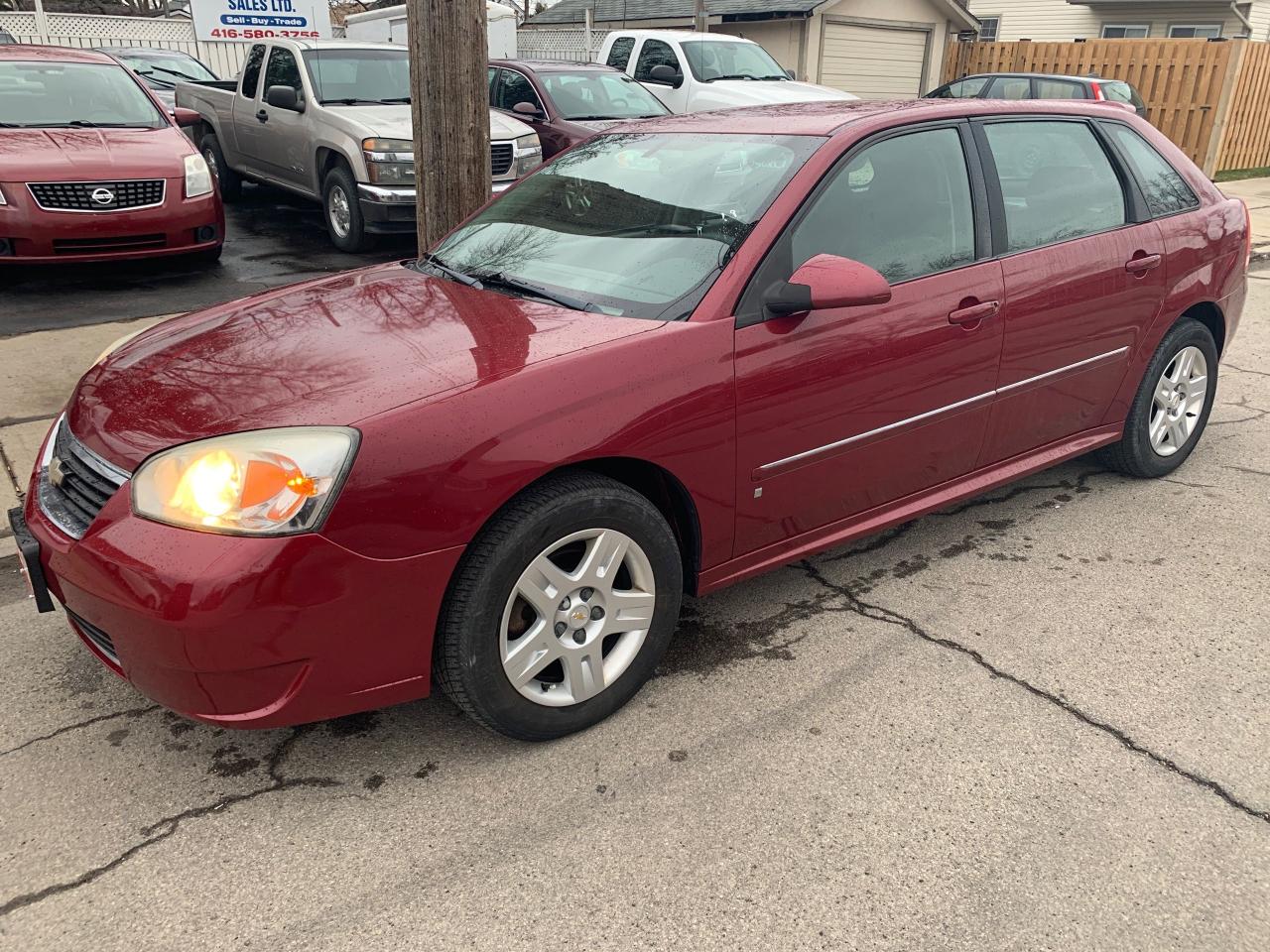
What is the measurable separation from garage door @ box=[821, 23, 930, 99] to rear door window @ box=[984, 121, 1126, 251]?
19.1 m

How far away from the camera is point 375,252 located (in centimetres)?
884

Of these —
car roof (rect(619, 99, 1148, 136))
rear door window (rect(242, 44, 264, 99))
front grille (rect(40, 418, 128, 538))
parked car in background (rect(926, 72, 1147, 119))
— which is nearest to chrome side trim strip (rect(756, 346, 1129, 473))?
car roof (rect(619, 99, 1148, 136))

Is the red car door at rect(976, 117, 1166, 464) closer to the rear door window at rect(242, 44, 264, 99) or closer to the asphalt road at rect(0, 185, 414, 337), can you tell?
the asphalt road at rect(0, 185, 414, 337)

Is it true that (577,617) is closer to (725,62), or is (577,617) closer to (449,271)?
(449,271)

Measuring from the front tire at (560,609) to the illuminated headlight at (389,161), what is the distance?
20.0 feet

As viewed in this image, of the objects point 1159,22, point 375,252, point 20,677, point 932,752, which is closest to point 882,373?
point 932,752

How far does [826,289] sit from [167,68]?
1403 centimetres

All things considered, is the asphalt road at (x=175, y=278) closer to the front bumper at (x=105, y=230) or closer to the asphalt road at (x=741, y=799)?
the front bumper at (x=105, y=230)

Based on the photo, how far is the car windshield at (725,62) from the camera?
513 inches

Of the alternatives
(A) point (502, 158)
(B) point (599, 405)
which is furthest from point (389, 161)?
(B) point (599, 405)

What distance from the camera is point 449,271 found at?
362 centimetres

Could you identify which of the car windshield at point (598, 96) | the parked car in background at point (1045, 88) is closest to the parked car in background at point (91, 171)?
the car windshield at point (598, 96)

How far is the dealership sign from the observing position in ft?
55.6

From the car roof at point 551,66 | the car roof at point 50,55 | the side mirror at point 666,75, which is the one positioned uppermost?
the car roof at point 50,55
